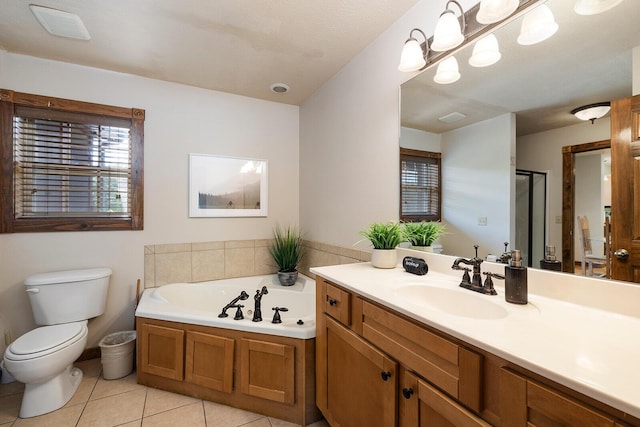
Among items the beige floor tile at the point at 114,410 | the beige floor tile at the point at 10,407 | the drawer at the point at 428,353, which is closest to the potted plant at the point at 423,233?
the drawer at the point at 428,353

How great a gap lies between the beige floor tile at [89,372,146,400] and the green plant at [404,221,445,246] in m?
2.16

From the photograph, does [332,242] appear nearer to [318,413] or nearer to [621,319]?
[318,413]

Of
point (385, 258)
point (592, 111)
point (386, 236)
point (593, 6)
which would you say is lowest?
point (385, 258)

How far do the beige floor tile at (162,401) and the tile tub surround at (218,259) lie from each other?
36.7 inches

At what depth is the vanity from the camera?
1.99 feet

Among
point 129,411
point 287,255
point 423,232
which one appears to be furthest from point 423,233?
point 129,411

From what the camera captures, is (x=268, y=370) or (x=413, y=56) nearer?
(x=413, y=56)

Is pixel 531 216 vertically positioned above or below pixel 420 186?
below

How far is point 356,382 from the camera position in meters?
1.28

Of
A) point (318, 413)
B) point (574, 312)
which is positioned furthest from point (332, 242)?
point (574, 312)

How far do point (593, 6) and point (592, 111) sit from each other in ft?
1.21

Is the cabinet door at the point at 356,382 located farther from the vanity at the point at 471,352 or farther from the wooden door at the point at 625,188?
the wooden door at the point at 625,188

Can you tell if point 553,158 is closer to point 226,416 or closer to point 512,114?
point 512,114

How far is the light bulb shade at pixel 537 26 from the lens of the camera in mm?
1116
